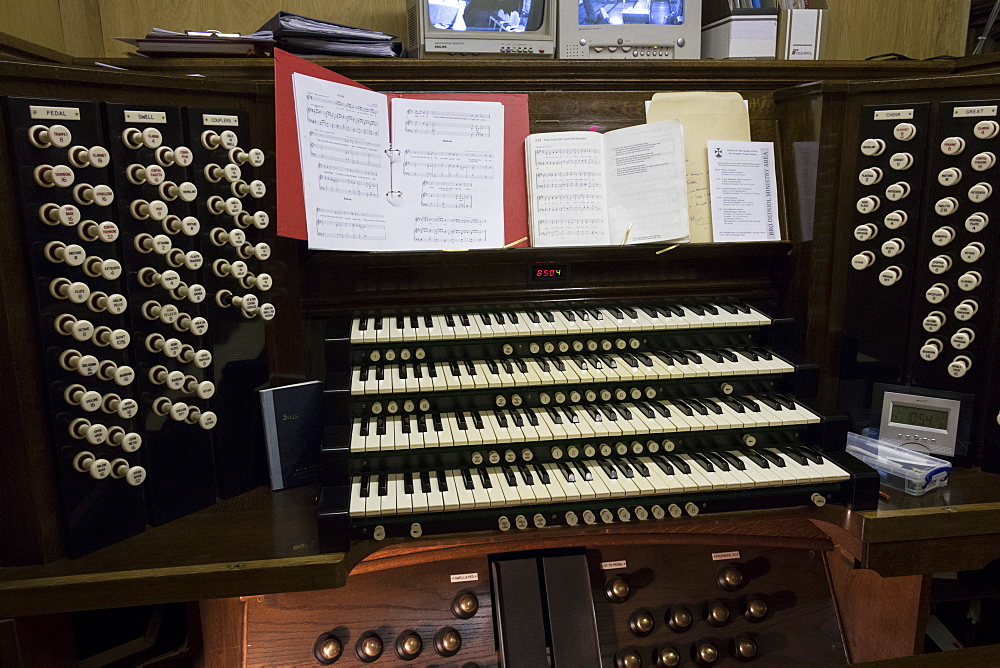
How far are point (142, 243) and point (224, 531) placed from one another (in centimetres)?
69

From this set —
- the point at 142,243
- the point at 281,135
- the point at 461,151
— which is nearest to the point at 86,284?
the point at 142,243

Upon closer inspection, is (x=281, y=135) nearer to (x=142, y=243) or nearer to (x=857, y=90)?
(x=142, y=243)

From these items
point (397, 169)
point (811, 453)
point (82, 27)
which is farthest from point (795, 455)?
point (82, 27)

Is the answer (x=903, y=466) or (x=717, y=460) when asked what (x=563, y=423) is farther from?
(x=903, y=466)

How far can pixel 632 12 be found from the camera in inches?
85.3

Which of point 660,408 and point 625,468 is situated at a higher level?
point 660,408

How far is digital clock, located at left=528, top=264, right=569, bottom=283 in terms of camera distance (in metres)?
1.96

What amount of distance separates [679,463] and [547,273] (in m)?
0.64

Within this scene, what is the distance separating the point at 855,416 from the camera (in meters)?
1.91

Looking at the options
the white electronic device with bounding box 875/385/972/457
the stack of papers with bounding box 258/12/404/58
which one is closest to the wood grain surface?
the white electronic device with bounding box 875/385/972/457

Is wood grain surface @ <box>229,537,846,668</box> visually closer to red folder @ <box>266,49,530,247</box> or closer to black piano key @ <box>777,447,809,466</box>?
black piano key @ <box>777,447,809,466</box>

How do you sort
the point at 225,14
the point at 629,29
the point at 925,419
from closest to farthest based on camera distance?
the point at 925,419 < the point at 629,29 < the point at 225,14

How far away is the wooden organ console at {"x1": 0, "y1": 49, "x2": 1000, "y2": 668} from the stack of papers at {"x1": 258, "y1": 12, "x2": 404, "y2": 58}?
0.17m

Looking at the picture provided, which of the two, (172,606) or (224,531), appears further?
(172,606)
